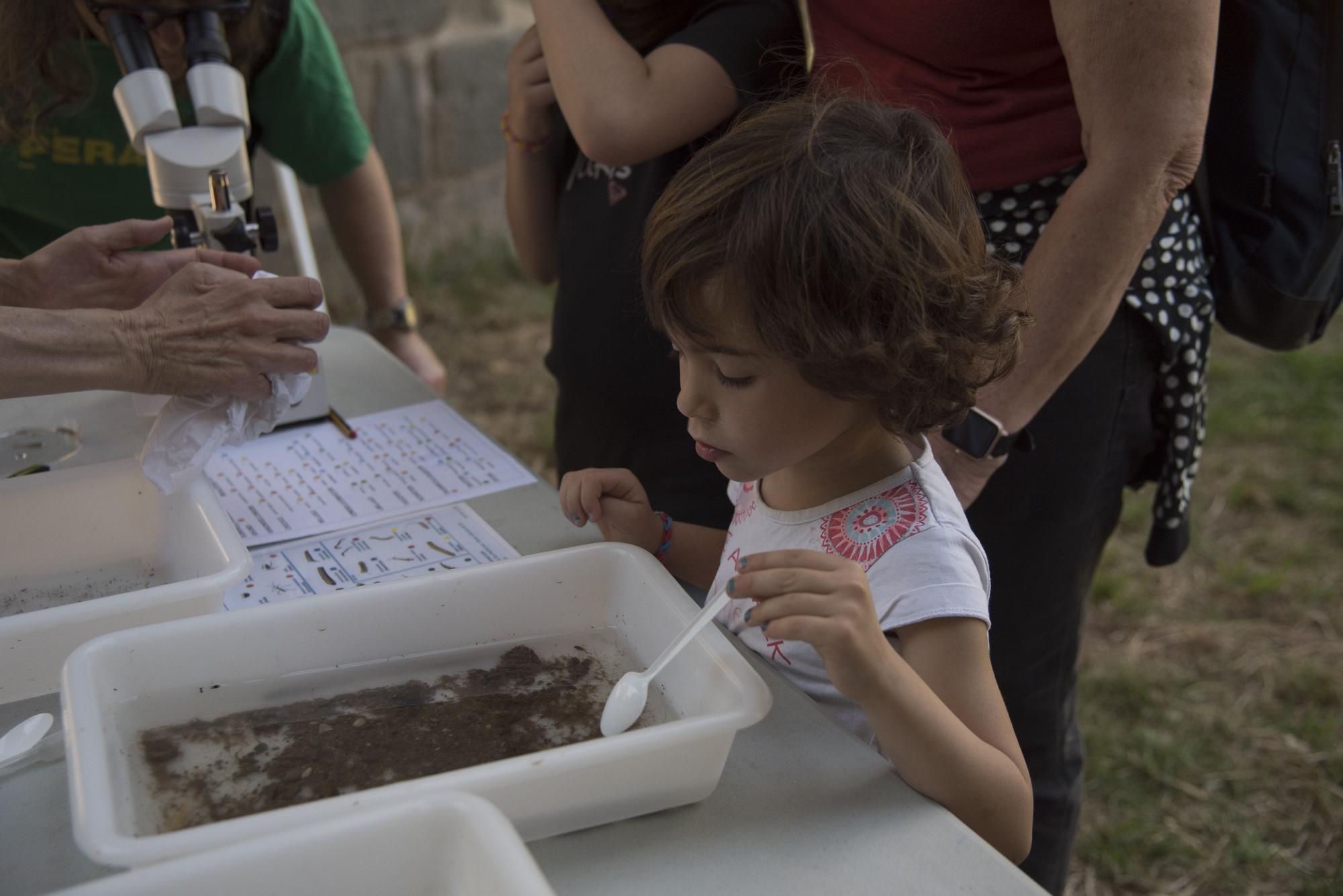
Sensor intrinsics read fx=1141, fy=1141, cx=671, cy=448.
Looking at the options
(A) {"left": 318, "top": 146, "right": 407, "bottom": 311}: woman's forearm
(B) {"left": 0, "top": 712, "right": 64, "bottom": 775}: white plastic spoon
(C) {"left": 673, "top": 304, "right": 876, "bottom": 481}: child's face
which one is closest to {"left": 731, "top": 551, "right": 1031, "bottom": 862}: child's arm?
(C) {"left": 673, "top": 304, "right": 876, "bottom": 481}: child's face

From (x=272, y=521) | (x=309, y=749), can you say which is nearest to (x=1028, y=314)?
(x=309, y=749)

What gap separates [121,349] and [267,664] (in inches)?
16.2

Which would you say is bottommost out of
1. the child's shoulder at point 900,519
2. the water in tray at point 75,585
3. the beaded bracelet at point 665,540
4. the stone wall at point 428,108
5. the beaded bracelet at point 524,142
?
the stone wall at point 428,108

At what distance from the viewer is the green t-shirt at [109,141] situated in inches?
63.6

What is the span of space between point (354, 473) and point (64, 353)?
1.10 feet

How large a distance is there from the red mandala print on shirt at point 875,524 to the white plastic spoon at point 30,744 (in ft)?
2.00

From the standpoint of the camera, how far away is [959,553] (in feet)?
2.86

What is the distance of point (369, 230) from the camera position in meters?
2.09

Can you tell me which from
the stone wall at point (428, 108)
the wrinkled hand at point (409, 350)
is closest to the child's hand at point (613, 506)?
the wrinkled hand at point (409, 350)

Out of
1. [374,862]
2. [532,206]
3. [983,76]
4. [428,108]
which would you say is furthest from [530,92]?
[428,108]

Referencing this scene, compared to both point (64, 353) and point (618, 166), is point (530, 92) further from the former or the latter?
point (64, 353)

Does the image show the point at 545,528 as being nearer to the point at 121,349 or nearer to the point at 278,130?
the point at 121,349

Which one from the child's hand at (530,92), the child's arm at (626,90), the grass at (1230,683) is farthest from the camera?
the grass at (1230,683)

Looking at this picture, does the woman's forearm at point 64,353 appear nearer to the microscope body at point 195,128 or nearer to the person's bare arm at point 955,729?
the microscope body at point 195,128
